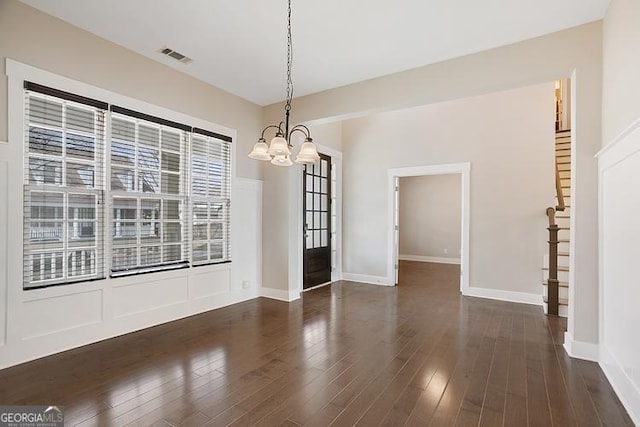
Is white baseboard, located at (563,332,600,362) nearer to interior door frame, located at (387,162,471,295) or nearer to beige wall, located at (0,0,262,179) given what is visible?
interior door frame, located at (387,162,471,295)

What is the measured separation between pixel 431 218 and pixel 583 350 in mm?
6733

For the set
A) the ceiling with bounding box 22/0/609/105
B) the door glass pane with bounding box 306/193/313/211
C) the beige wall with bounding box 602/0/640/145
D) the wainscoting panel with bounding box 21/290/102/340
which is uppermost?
the ceiling with bounding box 22/0/609/105

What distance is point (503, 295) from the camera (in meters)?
5.00

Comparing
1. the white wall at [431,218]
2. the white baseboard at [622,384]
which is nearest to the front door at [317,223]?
the white baseboard at [622,384]

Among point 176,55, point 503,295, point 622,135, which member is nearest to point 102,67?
point 176,55

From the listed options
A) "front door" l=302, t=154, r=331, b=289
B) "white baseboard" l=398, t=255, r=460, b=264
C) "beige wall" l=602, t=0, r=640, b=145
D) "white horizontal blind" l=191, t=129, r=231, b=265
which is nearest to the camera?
"beige wall" l=602, t=0, r=640, b=145

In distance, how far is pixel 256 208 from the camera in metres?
5.05

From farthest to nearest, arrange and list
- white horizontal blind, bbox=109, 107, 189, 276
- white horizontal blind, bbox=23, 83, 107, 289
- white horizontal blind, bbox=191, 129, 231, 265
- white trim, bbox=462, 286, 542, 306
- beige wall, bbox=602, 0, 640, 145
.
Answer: white trim, bbox=462, 286, 542, 306 → white horizontal blind, bbox=191, 129, 231, 265 → white horizontal blind, bbox=109, 107, 189, 276 → white horizontal blind, bbox=23, 83, 107, 289 → beige wall, bbox=602, 0, 640, 145

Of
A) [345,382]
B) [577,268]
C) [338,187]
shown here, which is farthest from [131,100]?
[577,268]

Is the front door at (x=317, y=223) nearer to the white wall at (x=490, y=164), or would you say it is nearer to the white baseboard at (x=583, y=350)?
the white wall at (x=490, y=164)

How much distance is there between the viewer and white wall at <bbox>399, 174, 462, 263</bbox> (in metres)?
9.08

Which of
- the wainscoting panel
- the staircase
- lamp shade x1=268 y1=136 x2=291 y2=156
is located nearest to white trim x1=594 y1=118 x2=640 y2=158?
the staircase

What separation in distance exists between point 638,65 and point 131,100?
175 inches

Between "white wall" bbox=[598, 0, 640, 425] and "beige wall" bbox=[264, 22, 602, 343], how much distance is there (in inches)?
3.8
